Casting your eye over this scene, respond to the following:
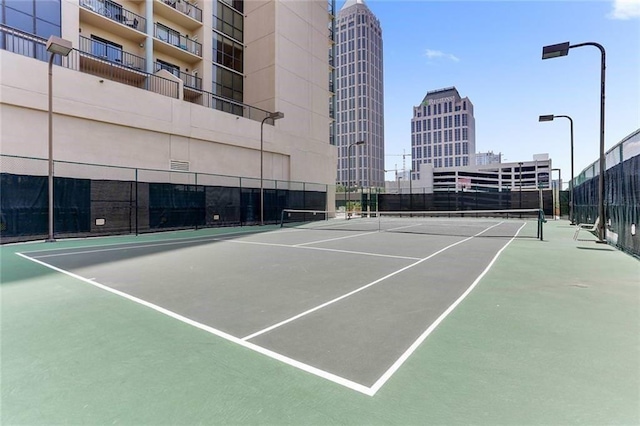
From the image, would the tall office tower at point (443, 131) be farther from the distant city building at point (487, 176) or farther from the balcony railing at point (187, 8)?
the balcony railing at point (187, 8)

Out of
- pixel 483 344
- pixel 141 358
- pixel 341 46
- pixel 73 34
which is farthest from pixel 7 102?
pixel 341 46

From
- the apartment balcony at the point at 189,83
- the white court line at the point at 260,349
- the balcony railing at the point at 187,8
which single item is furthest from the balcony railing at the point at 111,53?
the white court line at the point at 260,349

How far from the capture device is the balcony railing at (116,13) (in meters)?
20.2

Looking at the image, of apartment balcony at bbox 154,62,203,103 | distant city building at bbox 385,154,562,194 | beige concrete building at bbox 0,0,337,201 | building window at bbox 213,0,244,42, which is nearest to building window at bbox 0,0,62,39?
beige concrete building at bbox 0,0,337,201

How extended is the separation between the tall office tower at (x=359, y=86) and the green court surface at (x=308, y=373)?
5104 inches

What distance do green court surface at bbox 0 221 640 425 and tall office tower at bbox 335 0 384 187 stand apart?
12964cm

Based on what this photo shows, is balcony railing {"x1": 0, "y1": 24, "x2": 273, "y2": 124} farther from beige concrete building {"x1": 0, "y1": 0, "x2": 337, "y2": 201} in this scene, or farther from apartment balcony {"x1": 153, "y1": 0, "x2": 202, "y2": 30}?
apartment balcony {"x1": 153, "y1": 0, "x2": 202, "y2": 30}

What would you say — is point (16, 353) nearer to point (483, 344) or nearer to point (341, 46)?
point (483, 344)

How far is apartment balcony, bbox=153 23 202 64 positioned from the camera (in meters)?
24.0

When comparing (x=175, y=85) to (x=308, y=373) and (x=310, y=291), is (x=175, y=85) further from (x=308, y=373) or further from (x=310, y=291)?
(x=308, y=373)

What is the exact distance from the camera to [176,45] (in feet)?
82.9

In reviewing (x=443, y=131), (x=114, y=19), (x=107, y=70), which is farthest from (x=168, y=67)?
(x=443, y=131)

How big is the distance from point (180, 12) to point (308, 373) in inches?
1142

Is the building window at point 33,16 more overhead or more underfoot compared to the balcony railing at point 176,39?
more underfoot
